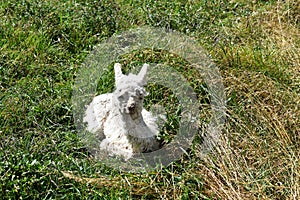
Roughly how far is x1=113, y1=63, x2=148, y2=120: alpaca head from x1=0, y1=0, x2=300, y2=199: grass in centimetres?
49

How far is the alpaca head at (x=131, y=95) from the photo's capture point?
154 inches

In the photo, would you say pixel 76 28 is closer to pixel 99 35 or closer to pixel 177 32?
pixel 99 35

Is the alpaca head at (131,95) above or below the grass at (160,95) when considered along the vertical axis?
above

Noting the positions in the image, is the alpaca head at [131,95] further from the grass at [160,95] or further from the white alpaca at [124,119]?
the grass at [160,95]

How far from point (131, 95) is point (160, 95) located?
1022 millimetres

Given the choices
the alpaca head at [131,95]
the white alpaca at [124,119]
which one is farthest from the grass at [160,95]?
the alpaca head at [131,95]

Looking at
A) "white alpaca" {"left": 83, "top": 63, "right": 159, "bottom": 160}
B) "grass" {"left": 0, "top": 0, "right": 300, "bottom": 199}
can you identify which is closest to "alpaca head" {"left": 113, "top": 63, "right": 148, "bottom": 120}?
"white alpaca" {"left": 83, "top": 63, "right": 159, "bottom": 160}

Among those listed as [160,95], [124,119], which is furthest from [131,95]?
[160,95]

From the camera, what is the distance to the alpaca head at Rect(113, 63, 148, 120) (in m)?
3.92

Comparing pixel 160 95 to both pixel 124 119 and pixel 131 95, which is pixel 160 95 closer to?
pixel 124 119

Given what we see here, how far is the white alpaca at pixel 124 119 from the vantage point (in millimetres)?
3959

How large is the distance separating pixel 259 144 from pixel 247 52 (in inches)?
54.7

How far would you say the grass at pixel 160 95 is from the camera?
4.01m

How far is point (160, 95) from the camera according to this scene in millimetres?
4906
